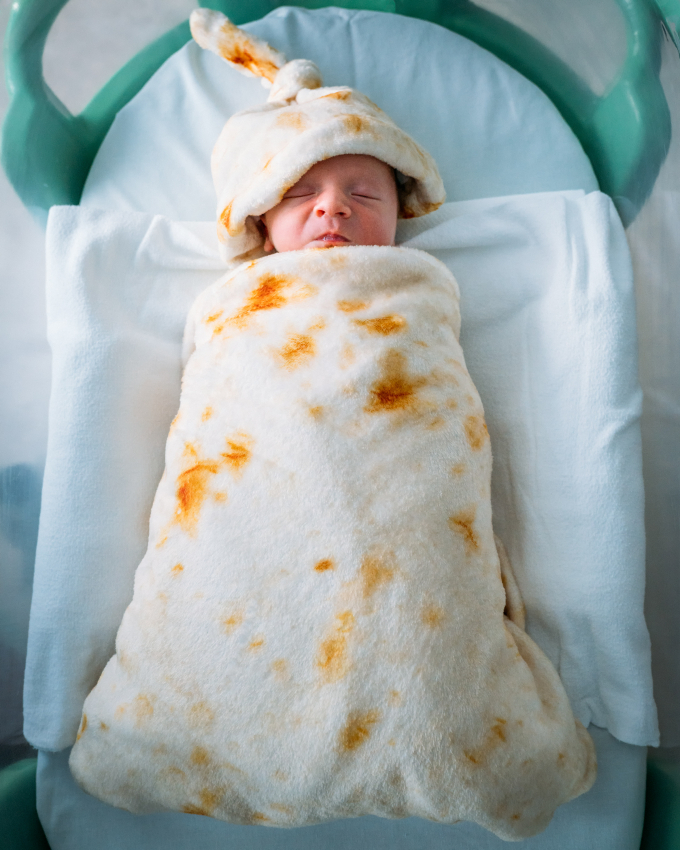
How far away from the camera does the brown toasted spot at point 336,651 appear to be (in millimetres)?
621

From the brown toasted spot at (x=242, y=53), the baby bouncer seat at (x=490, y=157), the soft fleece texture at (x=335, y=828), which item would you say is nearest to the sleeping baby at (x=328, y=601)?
the soft fleece texture at (x=335, y=828)

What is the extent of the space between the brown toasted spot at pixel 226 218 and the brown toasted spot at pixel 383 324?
0.87 feet

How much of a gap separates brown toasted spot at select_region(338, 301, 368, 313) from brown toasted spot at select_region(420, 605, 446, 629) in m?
0.37

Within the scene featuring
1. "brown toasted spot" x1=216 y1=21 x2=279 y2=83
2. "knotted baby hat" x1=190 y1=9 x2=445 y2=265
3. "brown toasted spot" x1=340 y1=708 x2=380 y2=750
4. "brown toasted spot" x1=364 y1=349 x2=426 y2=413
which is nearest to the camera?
"brown toasted spot" x1=340 y1=708 x2=380 y2=750

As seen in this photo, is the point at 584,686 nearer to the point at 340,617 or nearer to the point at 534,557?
the point at 534,557

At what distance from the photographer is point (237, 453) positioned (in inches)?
28.0

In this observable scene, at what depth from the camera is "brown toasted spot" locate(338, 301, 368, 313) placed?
78 centimetres

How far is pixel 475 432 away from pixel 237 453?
29cm

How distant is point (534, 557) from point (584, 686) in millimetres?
172

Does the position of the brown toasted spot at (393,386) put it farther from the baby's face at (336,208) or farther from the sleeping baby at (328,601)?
the baby's face at (336,208)

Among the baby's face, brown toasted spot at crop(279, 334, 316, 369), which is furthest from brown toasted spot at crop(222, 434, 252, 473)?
the baby's face

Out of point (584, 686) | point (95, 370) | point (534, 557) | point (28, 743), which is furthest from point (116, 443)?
point (584, 686)

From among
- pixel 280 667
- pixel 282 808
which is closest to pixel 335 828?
pixel 282 808

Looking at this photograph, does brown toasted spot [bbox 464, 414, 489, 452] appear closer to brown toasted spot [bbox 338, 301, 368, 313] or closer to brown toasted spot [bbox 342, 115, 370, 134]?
brown toasted spot [bbox 338, 301, 368, 313]
